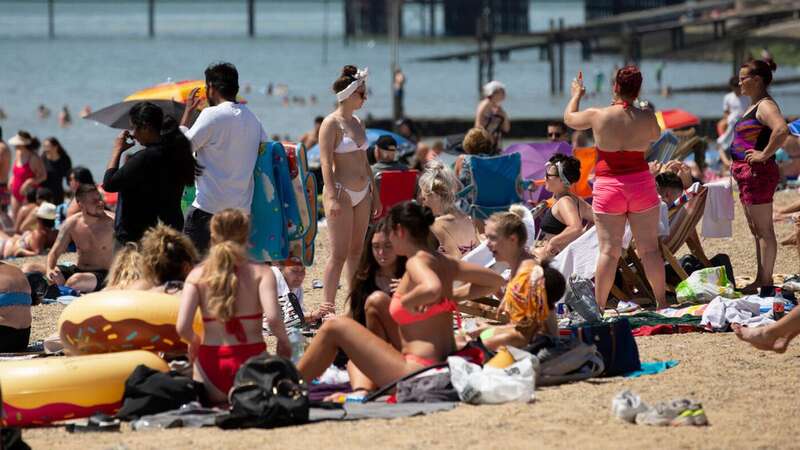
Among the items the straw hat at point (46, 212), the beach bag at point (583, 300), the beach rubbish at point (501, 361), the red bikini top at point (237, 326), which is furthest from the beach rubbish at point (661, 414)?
the straw hat at point (46, 212)

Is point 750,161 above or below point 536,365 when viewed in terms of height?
above

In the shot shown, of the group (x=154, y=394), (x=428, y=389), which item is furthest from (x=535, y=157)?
(x=154, y=394)

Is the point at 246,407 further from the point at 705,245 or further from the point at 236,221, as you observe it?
the point at 705,245

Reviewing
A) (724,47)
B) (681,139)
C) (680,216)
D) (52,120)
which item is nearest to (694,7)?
(724,47)

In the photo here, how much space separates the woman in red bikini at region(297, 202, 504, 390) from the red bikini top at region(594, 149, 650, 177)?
5.59ft

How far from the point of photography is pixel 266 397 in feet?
17.0

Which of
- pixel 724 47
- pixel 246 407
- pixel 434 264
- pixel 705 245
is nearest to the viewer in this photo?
pixel 246 407

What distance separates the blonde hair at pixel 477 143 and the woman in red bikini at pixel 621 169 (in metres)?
2.44

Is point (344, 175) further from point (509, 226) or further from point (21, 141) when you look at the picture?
point (21, 141)

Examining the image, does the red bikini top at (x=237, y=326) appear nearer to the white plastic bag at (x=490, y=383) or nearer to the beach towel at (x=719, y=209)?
the white plastic bag at (x=490, y=383)

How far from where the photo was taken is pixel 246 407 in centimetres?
517

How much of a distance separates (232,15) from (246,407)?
170 m

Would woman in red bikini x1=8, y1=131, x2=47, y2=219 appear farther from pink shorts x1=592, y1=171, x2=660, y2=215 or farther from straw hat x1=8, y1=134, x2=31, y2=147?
pink shorts x1=592, y1=171, x2=660, y2=215

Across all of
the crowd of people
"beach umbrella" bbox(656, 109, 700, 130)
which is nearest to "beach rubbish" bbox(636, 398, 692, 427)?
the crowd of people
